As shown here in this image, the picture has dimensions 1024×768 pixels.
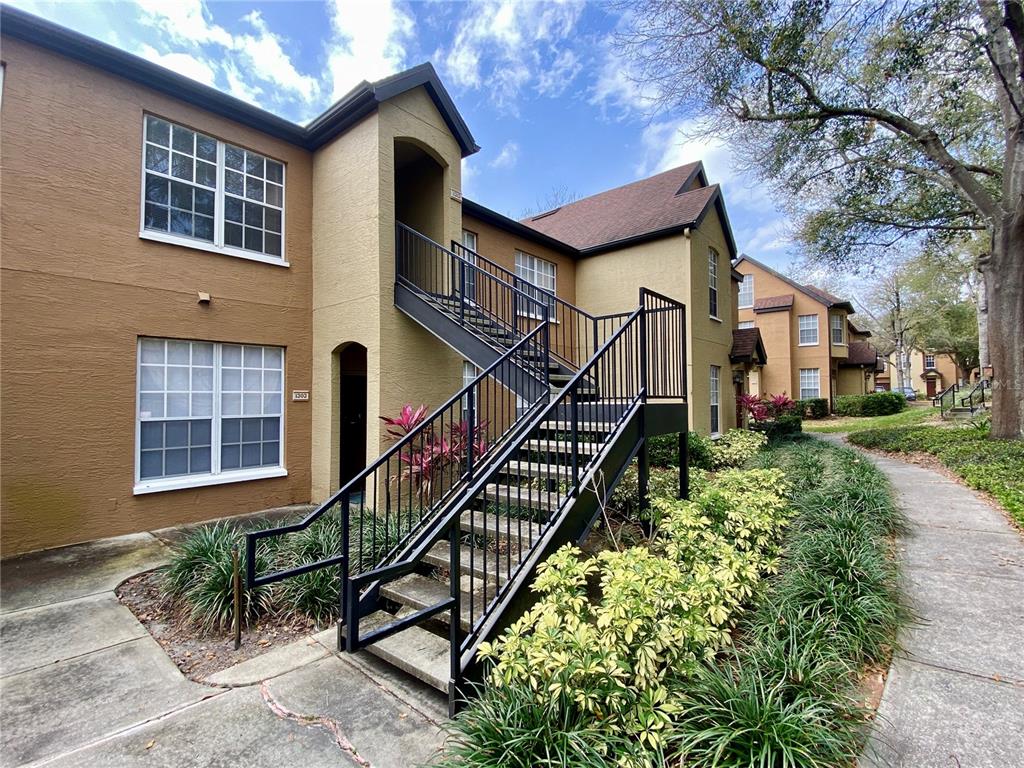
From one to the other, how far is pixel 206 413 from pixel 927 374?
60958 millimetres

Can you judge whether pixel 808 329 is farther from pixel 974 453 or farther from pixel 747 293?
pixel 974 453

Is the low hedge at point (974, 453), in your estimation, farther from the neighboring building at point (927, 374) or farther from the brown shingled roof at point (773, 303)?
the neighboring building at point (927, 374)

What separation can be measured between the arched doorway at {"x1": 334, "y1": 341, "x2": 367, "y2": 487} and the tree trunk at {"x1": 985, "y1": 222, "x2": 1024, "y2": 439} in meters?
13.6

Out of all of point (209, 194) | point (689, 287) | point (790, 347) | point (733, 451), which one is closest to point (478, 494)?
point (209, 194)

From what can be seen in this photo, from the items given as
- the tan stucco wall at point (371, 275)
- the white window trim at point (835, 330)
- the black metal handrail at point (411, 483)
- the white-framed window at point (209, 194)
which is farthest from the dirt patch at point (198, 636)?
the white window trim at point (835, 330)

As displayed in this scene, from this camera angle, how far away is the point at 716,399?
13.4m

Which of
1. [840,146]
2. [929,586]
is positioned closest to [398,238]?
[929,586]

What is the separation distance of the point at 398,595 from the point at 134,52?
772cm

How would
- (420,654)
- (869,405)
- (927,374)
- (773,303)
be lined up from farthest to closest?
(927,374) → (773,303) → (869,405) → (420,654)

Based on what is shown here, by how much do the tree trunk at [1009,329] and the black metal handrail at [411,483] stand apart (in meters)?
10.9

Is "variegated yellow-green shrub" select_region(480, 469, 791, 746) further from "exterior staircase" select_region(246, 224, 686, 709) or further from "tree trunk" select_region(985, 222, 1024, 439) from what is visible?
"tree trunk" select_region(985, 222, 1024, 439)

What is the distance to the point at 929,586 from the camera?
12.6ft

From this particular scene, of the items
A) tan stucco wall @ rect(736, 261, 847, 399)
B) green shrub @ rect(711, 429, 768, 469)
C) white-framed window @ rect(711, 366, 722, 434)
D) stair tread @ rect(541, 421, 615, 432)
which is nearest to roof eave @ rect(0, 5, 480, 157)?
stair tread @ rect(541, 421, 615, 432)

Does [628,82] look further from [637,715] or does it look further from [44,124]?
[637,715]
